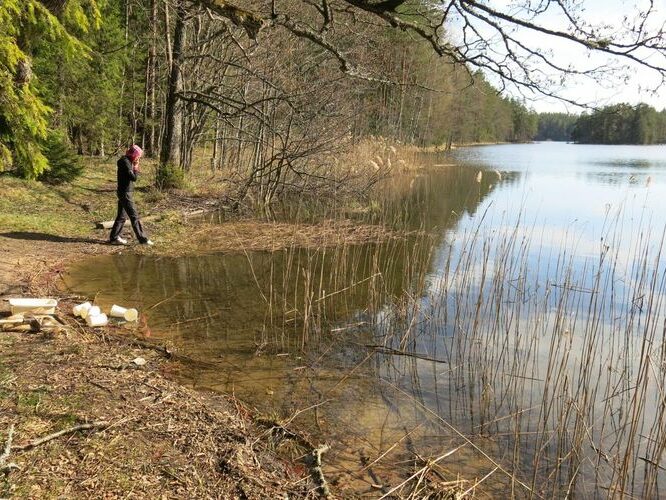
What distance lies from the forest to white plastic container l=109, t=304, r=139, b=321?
3.44 metres

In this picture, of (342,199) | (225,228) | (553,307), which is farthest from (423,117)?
(553,307)

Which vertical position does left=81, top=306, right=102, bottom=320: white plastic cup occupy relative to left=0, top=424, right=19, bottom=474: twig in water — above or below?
below

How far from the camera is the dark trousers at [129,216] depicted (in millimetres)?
8016

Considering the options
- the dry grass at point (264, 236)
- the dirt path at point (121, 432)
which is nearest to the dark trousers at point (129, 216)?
the dry grass at point (264, 236)

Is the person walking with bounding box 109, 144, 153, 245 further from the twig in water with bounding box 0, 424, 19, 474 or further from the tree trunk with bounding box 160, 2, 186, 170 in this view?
the twig in water with bounding box 0, 424, 19, 474

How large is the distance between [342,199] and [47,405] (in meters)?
9.69

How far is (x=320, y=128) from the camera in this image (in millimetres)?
11836

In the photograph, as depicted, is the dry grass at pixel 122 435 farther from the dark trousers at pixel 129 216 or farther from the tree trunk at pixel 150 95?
the tree trunk at pixel 150 95

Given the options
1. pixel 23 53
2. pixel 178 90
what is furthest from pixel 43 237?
pixel 178 90

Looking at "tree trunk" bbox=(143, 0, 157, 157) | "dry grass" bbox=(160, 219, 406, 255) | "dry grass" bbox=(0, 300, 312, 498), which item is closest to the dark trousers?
"dry grass" bbox=(160, 219, 406, 255)

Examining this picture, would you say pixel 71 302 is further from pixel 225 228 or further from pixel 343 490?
pixel 225 228

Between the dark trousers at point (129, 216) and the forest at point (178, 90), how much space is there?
4.39 ft

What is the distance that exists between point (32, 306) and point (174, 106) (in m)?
8.84

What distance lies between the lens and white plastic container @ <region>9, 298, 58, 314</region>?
473 centimetres
